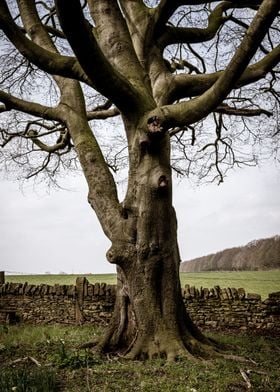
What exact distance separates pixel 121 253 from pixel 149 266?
0.46m

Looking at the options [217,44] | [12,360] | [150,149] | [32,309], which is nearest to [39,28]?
[150,149]

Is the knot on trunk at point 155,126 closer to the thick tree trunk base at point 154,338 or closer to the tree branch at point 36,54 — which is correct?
the tree branch at point 36,54

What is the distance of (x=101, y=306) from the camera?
9883 millimetres

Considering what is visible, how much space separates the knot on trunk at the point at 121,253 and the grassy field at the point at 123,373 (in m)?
1.35

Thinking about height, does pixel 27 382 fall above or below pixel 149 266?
below

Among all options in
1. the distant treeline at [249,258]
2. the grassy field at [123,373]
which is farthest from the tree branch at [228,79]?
the distant treeline at [249,258]

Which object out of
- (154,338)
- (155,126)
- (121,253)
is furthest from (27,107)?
(154,338)

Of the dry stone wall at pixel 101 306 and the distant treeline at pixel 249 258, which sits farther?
the distant treeline at pixel 249 258

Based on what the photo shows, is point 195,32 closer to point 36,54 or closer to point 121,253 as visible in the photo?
point 36,54

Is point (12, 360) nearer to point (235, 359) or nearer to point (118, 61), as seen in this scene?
point (235, 359)

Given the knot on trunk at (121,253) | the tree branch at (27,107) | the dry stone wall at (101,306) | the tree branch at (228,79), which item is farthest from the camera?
the dry stone wall at (101,306)

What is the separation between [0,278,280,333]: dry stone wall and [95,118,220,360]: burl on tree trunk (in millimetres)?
3733

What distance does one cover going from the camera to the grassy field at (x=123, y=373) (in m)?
3.74

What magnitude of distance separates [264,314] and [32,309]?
6475 millimetres
